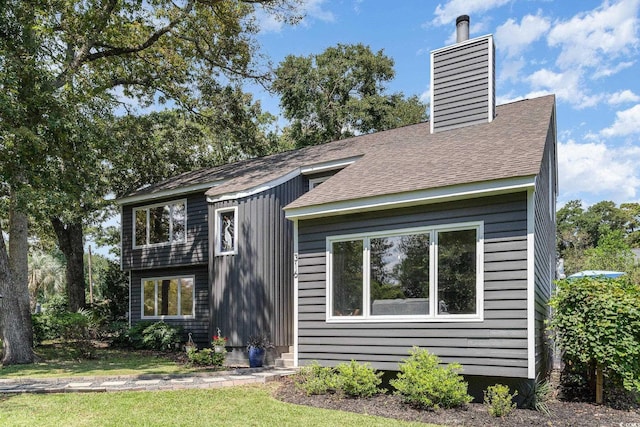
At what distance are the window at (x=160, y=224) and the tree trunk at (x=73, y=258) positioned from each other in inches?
180

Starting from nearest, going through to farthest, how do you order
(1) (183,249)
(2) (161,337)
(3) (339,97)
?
1. (2) (161,337)
2. (1) (183,249)
3. (3) (339,97)

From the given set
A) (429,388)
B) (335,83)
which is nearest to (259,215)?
(429,388)

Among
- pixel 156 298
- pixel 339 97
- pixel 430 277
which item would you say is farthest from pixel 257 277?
pixel 339 97

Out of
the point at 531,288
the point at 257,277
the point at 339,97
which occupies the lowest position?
the point at 257,277

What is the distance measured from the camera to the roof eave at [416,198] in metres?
7.16

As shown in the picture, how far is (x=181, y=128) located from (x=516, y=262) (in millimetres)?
18264

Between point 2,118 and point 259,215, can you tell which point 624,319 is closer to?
point 259,215

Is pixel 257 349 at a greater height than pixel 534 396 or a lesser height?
lesser

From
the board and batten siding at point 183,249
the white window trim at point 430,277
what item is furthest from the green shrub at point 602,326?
the board and batten siding at point 183,249

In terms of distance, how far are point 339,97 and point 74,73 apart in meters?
17.2

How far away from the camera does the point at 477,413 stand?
680 cm

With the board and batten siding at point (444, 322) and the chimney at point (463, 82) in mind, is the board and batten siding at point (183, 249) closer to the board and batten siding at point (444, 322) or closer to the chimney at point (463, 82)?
the board and batten siding at point (444, 322)

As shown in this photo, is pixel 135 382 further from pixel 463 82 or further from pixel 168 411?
pixel 463 82

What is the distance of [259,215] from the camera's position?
11.6m
